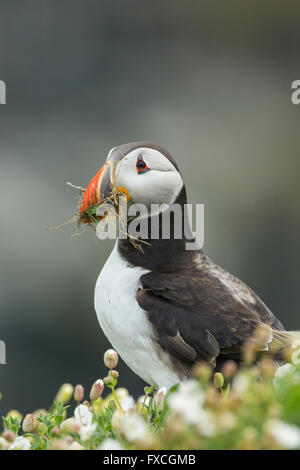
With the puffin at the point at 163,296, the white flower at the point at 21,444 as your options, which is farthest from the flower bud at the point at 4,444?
the puffin at the point at 163,296

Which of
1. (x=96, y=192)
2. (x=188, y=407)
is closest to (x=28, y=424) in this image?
(x=188, y=407)

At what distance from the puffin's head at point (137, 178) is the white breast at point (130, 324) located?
0.83 ft

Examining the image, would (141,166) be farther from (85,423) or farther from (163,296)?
(85,423)

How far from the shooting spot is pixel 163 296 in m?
2.32

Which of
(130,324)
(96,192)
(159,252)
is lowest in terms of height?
(130,324)

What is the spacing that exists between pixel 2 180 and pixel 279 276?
2.17 m

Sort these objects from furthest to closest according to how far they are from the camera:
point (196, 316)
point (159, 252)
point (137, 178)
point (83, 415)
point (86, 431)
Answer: point (159, 252) → point (137, 178) → point (196, 316) → point (83, 415) → point (86, 431)

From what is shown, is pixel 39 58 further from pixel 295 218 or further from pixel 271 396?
pixel 271 396

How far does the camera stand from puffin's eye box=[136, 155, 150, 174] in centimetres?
244

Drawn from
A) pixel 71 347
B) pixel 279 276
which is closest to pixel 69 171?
pixel 71 347

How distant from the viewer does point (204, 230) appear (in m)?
4.88

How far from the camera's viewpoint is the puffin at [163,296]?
2209mm

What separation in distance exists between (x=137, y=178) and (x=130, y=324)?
0.50 metres

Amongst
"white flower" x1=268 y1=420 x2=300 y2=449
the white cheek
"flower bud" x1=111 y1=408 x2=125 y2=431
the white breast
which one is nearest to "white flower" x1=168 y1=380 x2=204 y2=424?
"white flower" x1=268 y1=420 x2=300 y2=449
